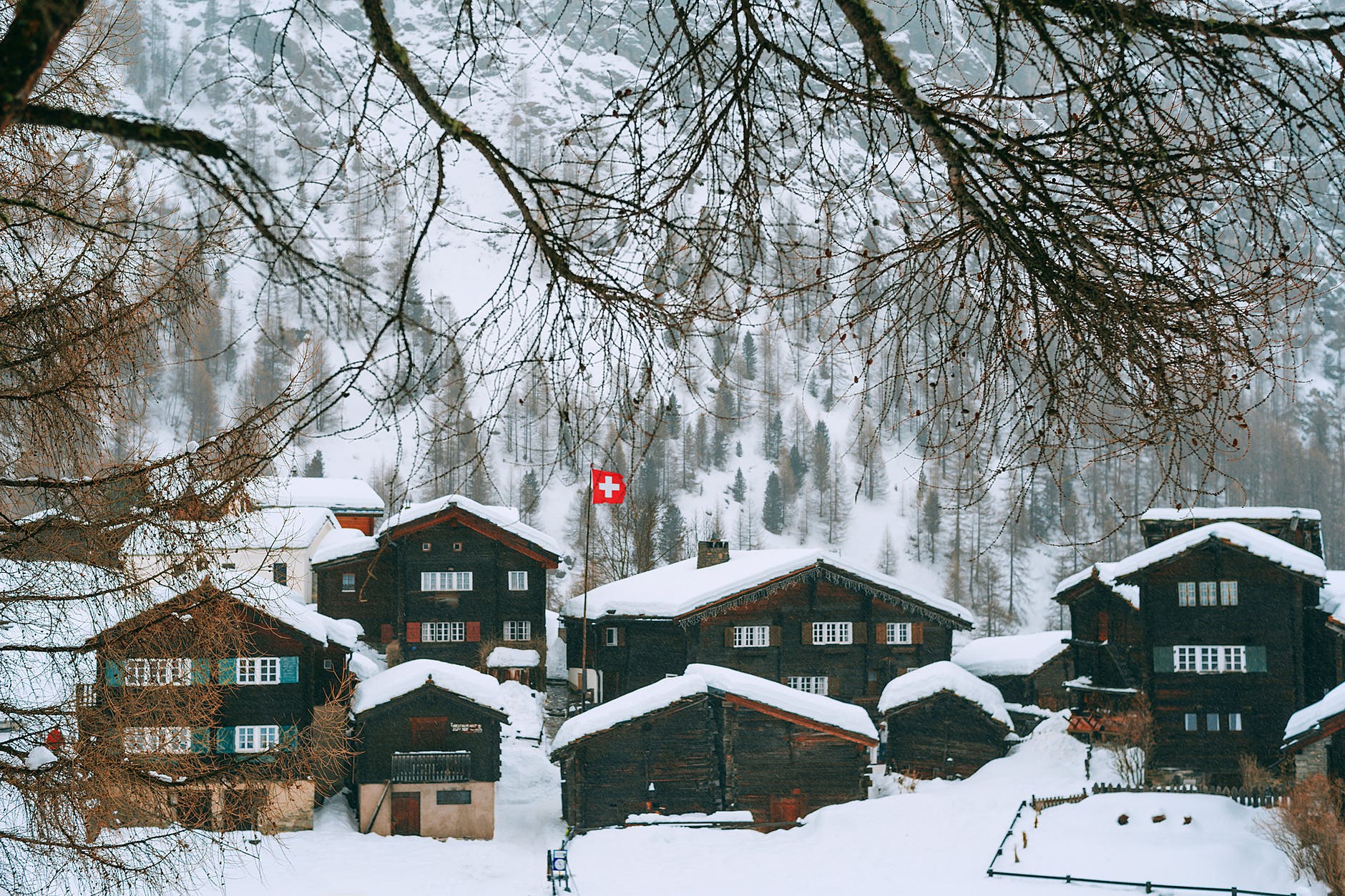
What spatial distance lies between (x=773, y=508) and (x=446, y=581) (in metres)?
85.9

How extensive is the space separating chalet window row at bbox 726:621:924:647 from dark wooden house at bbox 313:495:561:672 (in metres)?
6.91

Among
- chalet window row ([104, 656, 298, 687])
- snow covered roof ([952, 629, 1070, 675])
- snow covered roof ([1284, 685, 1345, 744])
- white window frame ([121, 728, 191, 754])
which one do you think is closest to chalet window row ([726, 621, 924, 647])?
snow covered roof ([952, 629, 1070, 675])

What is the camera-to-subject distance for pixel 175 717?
9078 millimetres

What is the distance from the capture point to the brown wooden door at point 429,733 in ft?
105

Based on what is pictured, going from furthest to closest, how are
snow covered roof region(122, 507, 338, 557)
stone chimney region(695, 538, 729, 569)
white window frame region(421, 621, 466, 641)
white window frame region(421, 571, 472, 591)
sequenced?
1. white window frame region(421, 621, 466, 641)
2. white window frame region(421, 571, 472, 591)
3. stone chimney region(695, 538, 729, 569)
4. snow covered roof region(122, 507, 338, 557)

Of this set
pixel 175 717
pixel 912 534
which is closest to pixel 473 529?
pixel 175 717

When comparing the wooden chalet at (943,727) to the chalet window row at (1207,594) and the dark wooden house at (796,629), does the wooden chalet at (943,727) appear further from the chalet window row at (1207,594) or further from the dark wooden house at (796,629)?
the chalet window row at (1207,594)

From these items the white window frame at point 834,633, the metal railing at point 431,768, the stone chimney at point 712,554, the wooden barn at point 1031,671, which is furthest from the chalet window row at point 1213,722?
the metal railing at point 431,768

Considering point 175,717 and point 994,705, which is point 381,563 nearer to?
point 994,705

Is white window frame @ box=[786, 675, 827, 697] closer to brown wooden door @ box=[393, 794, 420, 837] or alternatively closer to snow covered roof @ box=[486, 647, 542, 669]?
snow covered roof @ box=[486, 647, 542, 669]

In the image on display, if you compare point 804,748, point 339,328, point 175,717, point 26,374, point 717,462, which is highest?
point 717,462

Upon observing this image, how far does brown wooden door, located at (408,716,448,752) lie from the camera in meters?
32.1

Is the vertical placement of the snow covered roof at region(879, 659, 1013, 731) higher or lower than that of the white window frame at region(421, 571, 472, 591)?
lower

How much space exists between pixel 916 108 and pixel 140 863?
6.97 m
